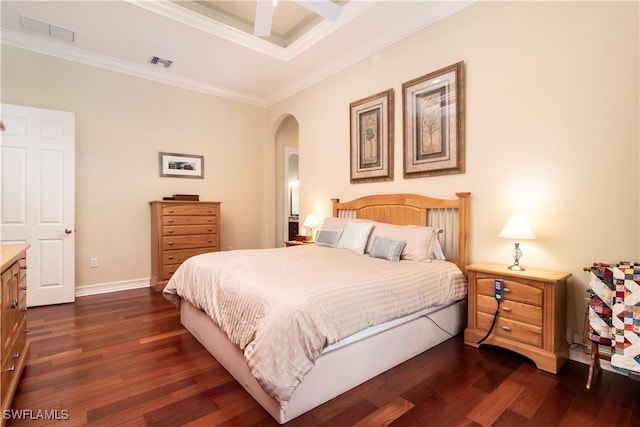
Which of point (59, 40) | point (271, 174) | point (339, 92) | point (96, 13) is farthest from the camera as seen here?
point (271, 174)

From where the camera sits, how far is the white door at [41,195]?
11.1 feet

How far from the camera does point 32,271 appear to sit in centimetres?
351

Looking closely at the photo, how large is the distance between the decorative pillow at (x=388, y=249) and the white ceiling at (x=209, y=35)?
7.52 feet

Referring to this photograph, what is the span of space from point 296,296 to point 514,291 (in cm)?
169

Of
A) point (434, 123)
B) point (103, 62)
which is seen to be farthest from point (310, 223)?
point (103, 62)

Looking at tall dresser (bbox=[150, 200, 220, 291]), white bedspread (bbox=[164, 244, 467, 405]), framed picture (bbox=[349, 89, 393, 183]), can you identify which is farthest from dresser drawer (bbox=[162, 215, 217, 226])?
framed picture (bbox=[349, 89, 393, 183])

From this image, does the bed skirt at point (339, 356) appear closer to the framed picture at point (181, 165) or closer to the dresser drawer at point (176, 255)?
the dresser drawer at point (176, 255)

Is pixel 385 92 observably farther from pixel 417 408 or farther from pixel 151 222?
pixel 151 222

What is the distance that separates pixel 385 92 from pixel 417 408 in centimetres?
316

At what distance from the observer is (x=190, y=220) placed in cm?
441

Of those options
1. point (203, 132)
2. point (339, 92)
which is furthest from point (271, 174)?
point (339, 92)

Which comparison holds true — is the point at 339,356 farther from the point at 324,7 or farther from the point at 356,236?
the point at 324,7

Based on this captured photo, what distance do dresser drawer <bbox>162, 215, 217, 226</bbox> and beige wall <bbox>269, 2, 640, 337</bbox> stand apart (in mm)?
2988

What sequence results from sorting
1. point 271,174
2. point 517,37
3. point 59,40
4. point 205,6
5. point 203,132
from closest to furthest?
point 517,37 → point 205,6 → point 59,40 → point 203,132 → point 271,174
